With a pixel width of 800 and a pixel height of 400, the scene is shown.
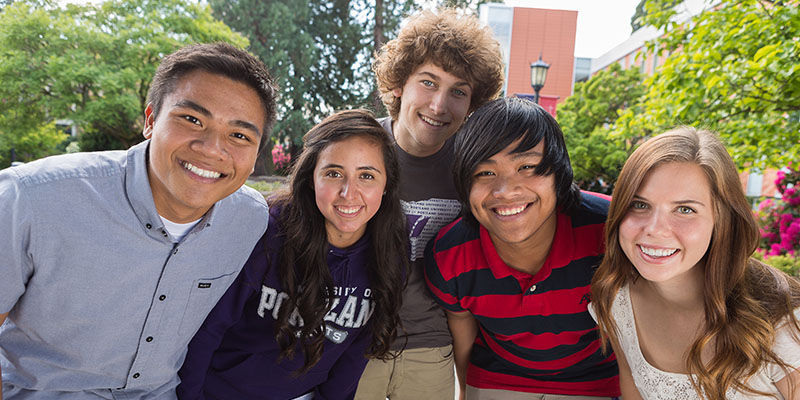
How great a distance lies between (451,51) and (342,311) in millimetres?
1886

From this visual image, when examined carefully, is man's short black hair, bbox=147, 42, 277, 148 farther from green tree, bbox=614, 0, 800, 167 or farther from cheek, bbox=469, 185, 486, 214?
green tree, bbox=614, 0, 800, 167

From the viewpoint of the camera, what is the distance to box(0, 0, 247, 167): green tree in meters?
9.35

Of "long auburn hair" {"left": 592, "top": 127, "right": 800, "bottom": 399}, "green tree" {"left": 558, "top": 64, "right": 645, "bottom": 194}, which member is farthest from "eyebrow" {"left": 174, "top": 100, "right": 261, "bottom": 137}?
"green tree" {"left": 558, "top": 64, "right": 645, "bottom": 194}

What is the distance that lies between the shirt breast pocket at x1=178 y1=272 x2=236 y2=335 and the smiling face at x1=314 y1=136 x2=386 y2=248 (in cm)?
60

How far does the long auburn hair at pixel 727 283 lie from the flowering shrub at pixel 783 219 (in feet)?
20.4

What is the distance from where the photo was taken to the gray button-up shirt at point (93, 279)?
1731 millimetres

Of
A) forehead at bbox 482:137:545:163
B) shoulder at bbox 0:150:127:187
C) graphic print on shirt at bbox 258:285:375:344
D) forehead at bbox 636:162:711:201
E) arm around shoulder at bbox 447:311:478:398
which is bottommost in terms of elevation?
arm around shoulder at bbox 447:311:478:398

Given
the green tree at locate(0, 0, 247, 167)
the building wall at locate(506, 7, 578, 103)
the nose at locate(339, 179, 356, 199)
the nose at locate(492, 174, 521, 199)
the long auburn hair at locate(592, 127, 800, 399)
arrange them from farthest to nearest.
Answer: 1. the building wall at locate(506, 7, 578, 103)
2. the green tree at locate(0, 0, 247, 167)
3. the nose at locate(339, 179, 356, 199)
4. the nose at locate(492, 174, 521, 199)
5. the long auburn hair at locate(592, 127, 800, 399)

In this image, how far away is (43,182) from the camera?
5.69 ft

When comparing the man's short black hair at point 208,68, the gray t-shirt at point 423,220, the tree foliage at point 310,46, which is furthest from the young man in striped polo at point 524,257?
the tree foliage at point 310,46

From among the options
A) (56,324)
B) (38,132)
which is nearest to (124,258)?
(56,324)

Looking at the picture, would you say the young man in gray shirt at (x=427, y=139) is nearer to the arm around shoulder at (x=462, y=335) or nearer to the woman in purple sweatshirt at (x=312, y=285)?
the arm around shoulder at (x=462, y=335)

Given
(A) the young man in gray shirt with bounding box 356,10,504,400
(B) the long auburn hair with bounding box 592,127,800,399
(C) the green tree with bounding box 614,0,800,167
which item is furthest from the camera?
(C) the green tree with bounding box 614,0,800,167

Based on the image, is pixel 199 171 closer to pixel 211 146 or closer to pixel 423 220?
pixel 211 146
